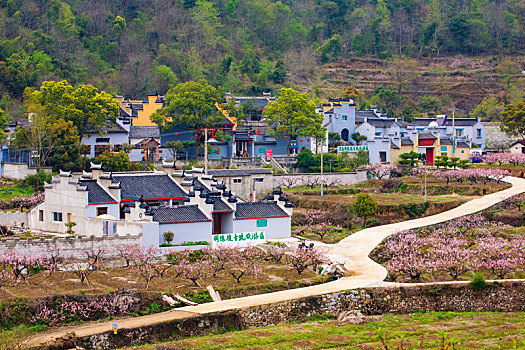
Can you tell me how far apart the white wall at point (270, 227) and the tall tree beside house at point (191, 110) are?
79.3 feet

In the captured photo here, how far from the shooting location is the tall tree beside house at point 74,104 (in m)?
57.5

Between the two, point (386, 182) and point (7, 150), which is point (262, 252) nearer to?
point (386, 182)

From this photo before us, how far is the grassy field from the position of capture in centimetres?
2492

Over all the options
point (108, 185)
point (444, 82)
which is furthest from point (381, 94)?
point (108, 185)

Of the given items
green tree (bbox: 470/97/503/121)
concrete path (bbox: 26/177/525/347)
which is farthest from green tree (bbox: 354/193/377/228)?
green tree (bbox: 470/97/503/121)

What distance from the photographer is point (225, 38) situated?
350ft

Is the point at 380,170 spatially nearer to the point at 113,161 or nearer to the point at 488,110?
the point at 113,161

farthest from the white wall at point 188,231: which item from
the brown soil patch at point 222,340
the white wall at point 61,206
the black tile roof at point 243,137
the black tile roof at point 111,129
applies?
the black tile roof at point 243,137

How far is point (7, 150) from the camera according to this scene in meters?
57.3

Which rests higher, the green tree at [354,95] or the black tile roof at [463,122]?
the green tree at [354,95]

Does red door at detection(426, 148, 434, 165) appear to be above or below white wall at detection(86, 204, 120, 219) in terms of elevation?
above

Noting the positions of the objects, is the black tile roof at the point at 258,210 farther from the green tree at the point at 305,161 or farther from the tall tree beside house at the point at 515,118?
the tall tree beside house at the point at 515,118

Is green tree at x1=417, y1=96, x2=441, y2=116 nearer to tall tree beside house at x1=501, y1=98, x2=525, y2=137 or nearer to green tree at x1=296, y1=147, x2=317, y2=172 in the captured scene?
tall tree beside house at x1=501, y1=98, x2=525, y2=137

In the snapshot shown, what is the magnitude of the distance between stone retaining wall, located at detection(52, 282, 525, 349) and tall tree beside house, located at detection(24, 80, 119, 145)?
109 ft
